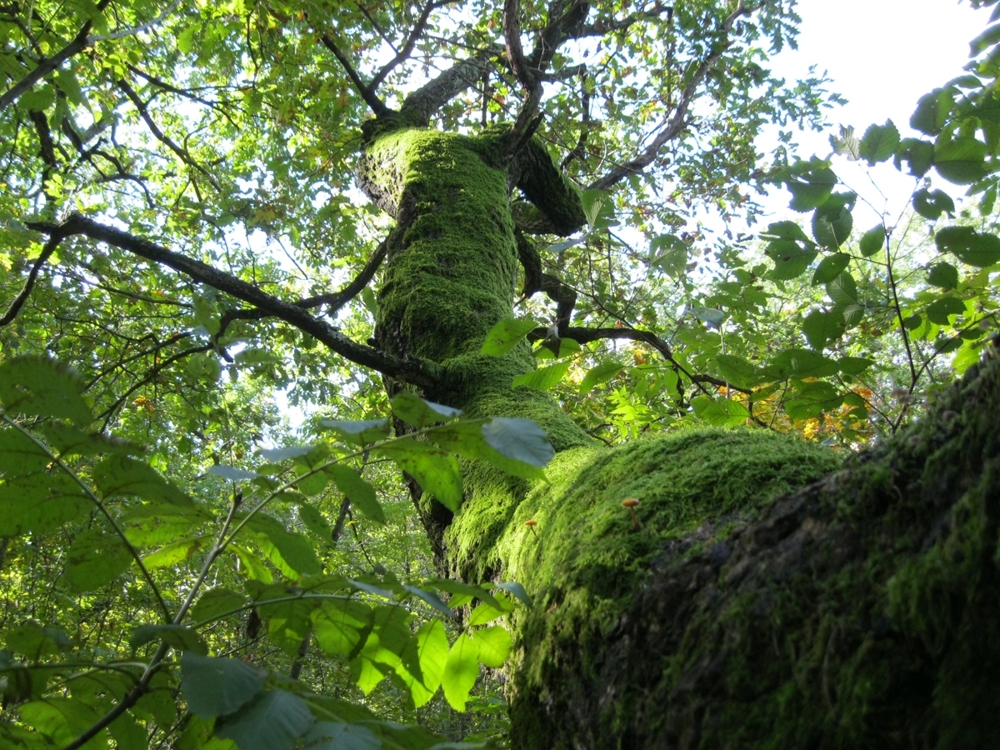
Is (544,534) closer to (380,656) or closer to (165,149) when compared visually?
(380,656)

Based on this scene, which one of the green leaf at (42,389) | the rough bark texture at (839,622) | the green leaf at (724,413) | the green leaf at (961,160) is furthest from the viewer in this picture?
the green leaf at (724,413)

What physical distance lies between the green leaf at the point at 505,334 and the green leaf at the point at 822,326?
702 mm

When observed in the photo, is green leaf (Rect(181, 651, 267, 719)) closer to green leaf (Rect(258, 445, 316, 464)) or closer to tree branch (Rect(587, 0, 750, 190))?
green leaf (Rect(258, 445, 316, 464))

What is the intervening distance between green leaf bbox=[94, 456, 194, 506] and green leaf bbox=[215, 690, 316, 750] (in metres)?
0.32

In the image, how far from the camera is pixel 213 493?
7.94 metres

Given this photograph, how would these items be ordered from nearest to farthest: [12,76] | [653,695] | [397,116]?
[653,695] → [12,76] → [397,116]

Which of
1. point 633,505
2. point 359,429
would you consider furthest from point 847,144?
point 359,429

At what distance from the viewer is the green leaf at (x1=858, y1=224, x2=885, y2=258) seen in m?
→ 1.52

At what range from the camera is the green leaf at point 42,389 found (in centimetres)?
81

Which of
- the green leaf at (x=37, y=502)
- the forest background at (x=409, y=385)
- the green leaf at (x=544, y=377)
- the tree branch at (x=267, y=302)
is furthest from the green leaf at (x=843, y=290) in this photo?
the green leaf at (x=37, y=502)

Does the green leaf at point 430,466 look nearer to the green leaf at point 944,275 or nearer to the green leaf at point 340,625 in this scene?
the green leaf at point 340,625

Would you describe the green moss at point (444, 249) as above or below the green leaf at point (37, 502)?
above

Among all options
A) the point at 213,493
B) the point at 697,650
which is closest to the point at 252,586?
the point at 697,650

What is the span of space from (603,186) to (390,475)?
4.63 m
